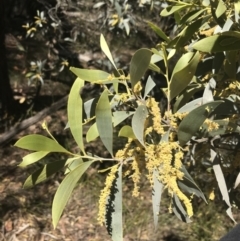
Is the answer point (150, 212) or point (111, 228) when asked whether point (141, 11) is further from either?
point (111, 228)

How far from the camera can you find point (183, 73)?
87cm

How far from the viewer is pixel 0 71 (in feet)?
9.45

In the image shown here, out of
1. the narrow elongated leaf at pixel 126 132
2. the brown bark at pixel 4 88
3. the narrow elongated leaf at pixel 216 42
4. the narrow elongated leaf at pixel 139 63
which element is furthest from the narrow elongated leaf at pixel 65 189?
the brown bark at pixel 4 88

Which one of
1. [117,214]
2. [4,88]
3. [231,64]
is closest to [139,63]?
[231,64]

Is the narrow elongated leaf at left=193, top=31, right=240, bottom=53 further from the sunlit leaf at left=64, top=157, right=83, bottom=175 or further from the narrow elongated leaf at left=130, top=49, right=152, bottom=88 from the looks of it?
the sunlit leaf at left=64, top=157, right=83, bottom=175

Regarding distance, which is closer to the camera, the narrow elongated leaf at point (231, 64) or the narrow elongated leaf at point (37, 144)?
the narrow elongated leaf at point (37, 144)

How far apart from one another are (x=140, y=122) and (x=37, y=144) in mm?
209

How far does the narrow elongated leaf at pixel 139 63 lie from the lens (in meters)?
0.89

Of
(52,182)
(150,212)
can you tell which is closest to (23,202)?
(52,182)

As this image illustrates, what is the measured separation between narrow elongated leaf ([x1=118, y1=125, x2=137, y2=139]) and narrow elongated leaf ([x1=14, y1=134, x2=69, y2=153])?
0.41 ft

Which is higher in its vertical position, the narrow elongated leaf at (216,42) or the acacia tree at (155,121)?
the narrow elongated leaf at (216,42)

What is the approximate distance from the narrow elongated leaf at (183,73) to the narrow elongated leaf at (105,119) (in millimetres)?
141

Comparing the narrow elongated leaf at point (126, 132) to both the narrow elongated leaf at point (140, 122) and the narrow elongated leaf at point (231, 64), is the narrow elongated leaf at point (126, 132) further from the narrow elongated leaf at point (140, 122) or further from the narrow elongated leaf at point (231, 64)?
the narrow elongated leaf at point (231, 64)

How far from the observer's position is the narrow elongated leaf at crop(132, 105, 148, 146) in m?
0.90
